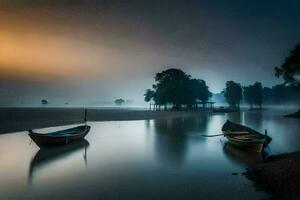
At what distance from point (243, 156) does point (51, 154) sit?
50.9 feet

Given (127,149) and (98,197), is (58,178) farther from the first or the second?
(127,149)

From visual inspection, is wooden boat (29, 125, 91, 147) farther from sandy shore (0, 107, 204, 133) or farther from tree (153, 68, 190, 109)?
tree (153, 68, 190, 109)

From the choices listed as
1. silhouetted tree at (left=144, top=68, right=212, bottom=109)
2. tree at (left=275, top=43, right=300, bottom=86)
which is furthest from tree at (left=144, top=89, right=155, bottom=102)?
tree at (left=275, top=43, right=300, bottom=86)

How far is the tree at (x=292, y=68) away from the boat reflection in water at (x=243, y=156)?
177 feet

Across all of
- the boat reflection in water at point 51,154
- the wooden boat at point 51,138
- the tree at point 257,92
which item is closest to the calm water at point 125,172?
the boat reflection in water at point 51,154

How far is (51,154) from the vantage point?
20938mm

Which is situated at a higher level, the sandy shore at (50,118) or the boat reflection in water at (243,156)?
the sandy shore at (50,118)

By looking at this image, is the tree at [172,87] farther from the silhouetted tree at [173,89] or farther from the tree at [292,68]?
the tree at [292,68]

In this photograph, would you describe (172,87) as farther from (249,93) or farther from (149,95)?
(249,93)

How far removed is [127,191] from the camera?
1159 centimetres

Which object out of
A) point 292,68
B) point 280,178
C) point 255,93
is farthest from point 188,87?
point 280,178

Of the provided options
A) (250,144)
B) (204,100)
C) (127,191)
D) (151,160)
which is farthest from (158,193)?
(204,100)

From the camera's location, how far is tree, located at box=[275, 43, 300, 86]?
213ft

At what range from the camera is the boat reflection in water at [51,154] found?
1681cm
